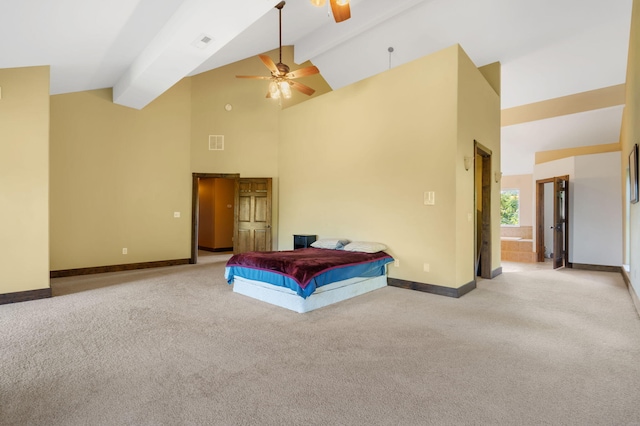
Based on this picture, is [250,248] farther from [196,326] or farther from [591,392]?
[591,392]

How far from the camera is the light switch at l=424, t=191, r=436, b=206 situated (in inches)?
181

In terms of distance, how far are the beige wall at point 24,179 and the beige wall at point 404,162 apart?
402 centimetres

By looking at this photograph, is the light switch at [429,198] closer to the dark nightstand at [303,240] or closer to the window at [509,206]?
the dark nightstand at [303,240]

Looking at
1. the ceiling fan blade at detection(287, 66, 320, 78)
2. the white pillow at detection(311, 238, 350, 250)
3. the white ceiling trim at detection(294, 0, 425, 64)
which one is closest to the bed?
the white pillow at detection(311, 238, 350, 250)

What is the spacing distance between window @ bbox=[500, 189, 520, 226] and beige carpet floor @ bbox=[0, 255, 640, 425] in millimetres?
7792

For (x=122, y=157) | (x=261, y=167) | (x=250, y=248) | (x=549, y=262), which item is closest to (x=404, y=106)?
(x=261, y=167)

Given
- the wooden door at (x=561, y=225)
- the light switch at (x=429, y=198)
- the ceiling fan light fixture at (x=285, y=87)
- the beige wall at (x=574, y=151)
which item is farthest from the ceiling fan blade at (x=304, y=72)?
the beige wall at (x=574, y=151)

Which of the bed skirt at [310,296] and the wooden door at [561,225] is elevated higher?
the wooden door at [561,225]

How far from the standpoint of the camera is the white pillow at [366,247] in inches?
192

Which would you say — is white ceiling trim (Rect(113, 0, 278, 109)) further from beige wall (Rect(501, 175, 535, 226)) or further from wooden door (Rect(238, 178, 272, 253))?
beige wall (Rect(501, 175, 535, 226))

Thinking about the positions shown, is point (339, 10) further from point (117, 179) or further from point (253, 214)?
point (117, 179)

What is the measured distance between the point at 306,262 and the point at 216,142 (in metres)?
4.41

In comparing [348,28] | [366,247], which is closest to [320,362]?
[366,247]

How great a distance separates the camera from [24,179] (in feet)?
13.4
